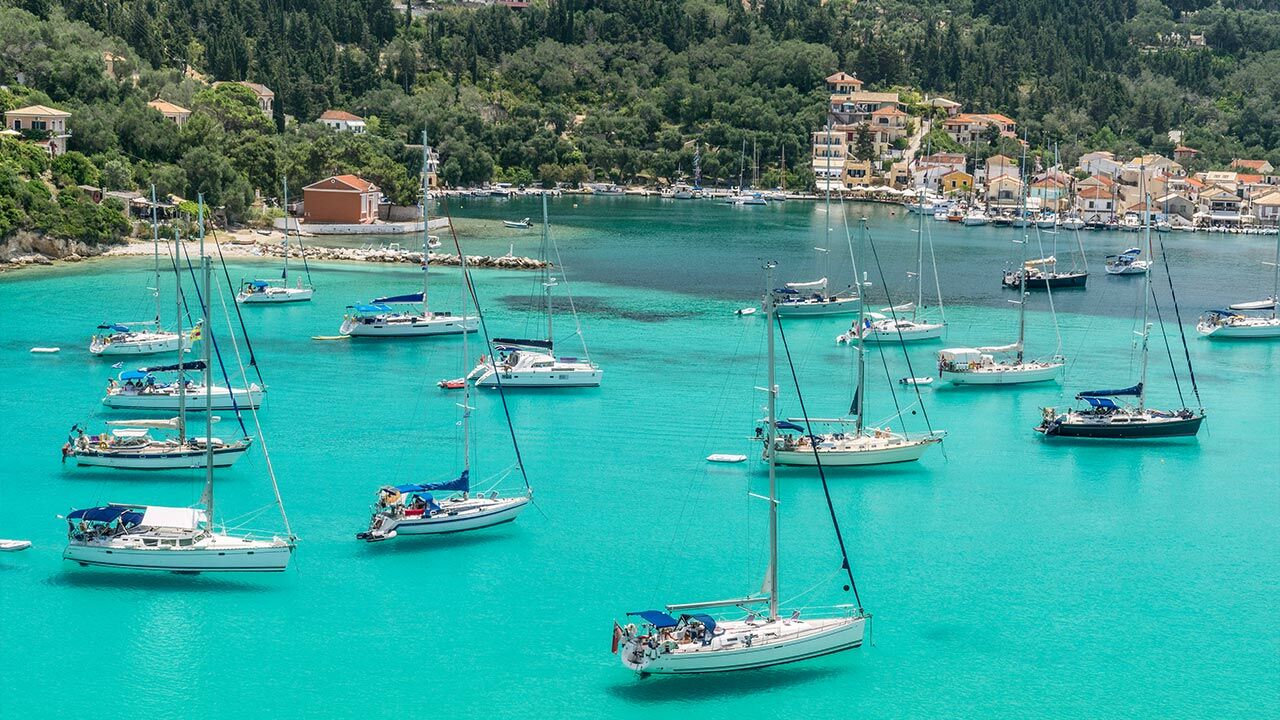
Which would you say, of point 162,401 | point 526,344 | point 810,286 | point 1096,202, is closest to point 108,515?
point 162,401

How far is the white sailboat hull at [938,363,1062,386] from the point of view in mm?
50094

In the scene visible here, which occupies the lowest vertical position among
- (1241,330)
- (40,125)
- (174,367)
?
(174,367)

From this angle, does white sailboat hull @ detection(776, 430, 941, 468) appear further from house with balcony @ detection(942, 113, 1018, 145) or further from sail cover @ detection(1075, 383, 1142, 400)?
house with balcony @ detection(942, 113, 1018, 145)

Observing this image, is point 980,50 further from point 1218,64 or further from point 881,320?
point 881,320

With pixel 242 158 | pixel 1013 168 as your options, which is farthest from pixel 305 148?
pixel 1013 168

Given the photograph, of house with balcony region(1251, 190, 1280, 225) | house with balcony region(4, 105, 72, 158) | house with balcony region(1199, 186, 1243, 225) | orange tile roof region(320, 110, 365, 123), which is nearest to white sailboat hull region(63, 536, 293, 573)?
house with balcony region(4, 105, 72, 158)

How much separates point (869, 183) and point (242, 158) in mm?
60714

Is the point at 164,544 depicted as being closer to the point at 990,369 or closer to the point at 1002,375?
the point at 990,369

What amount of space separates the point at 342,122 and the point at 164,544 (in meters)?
93.3

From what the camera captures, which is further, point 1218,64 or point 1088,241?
point 1218,64

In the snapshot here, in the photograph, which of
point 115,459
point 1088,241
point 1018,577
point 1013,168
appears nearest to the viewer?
point 1018,577

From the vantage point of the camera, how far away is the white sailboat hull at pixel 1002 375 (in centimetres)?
5009

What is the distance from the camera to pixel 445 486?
3347 centimetres

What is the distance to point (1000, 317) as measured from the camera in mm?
64562
